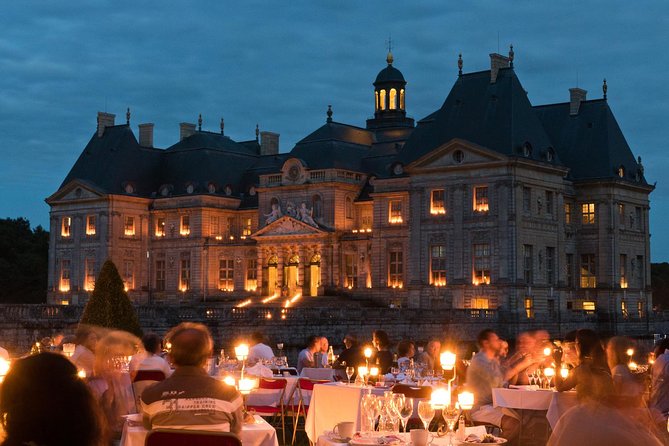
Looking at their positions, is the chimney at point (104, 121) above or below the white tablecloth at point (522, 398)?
above

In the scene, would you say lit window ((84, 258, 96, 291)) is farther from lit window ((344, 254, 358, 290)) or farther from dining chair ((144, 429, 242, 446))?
dining chair ((144, 429, 242, 446))

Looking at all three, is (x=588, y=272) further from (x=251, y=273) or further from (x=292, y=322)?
(x=292, y=322)

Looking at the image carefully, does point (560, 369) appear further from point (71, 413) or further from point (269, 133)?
point (269, 133)

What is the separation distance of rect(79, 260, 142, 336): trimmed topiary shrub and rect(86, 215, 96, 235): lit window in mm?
40361

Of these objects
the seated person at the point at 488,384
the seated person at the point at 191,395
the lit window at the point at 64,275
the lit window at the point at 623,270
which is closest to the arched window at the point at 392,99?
the lit window at the point at 623,270

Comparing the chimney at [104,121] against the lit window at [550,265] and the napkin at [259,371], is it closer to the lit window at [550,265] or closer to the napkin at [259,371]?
the lit window at [550,265]

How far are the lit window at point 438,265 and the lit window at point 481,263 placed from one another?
1707 millimetres

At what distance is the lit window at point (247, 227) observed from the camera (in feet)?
221

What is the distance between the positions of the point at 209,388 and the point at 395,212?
5107cm

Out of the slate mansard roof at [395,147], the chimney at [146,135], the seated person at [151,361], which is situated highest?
the chimney at [146,135]

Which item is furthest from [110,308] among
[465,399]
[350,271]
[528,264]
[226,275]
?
[226,275]

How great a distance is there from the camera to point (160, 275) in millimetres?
67938

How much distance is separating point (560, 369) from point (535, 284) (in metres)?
40.3

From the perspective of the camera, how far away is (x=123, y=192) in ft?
221
